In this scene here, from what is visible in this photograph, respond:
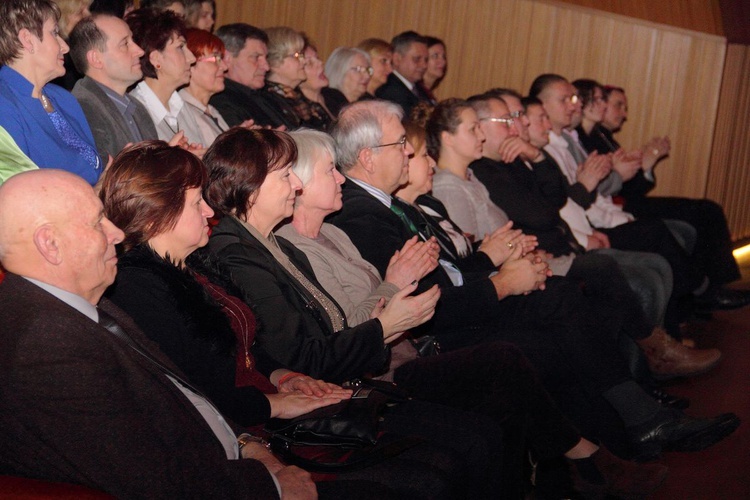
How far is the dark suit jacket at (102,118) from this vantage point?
3.20 m

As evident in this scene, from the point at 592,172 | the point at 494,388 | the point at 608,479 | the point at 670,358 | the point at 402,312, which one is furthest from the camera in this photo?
the point at 592,172

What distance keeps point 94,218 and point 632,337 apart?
291 centimetres

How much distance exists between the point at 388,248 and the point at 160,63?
4.32 ft

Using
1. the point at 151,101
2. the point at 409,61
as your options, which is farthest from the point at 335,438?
the point at 409,61

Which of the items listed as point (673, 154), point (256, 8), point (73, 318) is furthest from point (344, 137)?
point (673, 154)

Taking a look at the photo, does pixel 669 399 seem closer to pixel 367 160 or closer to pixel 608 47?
pixel 367 160

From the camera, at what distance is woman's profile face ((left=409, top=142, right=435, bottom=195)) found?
3463 millimetres

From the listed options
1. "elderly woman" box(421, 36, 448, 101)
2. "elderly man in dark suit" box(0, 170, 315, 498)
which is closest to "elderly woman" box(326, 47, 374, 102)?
"elderly woman" box(421, 36, 448, 101)

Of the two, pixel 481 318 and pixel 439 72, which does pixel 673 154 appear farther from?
pixel 481 318

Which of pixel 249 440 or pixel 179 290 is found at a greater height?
pixel 179 290

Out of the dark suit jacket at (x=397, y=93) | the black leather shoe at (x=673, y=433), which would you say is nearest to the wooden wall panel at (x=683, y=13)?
the dark suit jacket at (x=397, y=93)

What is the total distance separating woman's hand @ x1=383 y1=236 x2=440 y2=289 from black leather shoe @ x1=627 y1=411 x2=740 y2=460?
3.52ft

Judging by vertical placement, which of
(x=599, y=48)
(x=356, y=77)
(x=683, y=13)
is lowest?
(x=356, y=77)

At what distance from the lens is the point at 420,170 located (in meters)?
3.48
